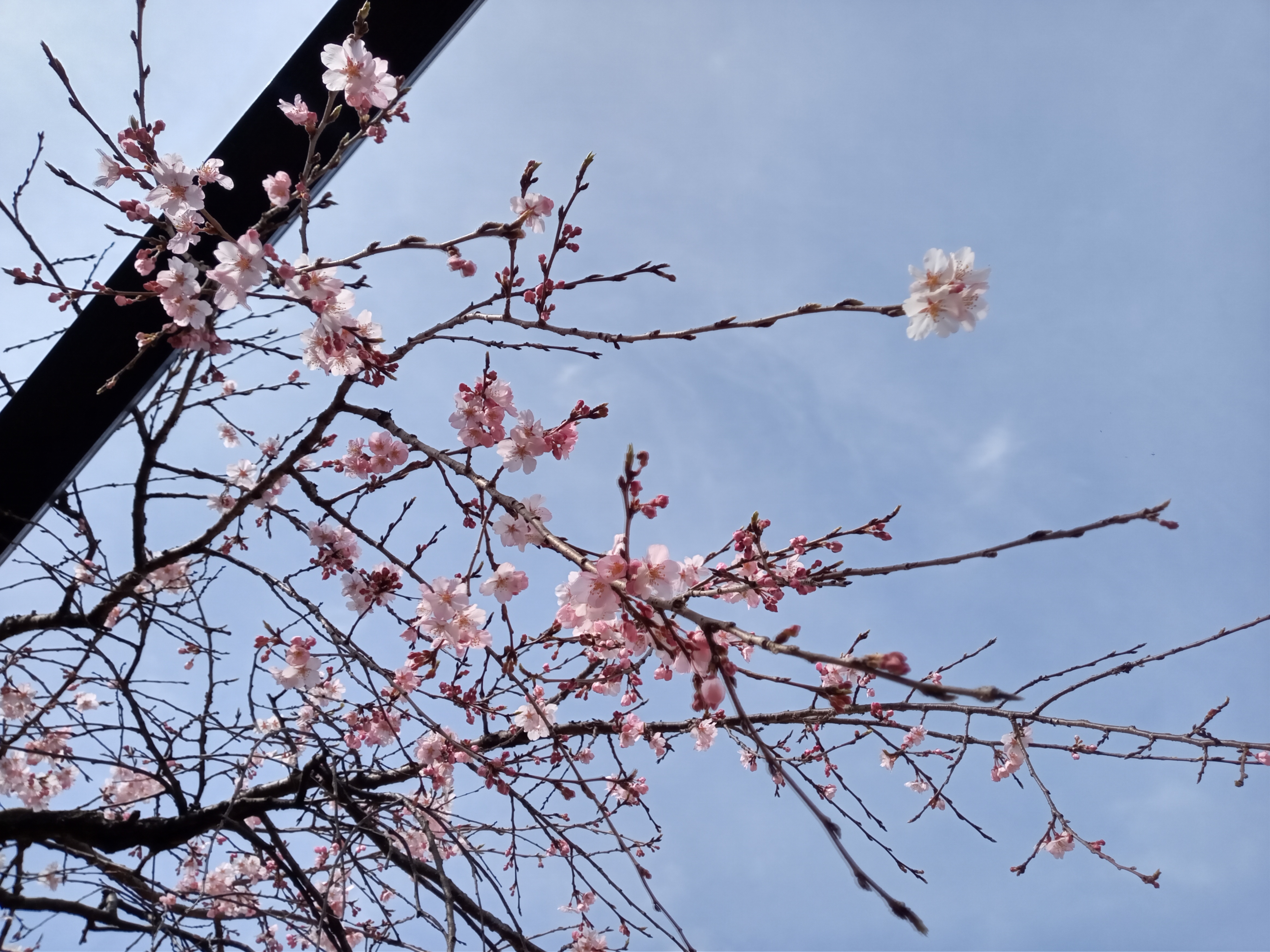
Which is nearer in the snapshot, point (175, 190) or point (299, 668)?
point (175, 190)

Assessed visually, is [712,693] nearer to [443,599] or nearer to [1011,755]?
[443,599]

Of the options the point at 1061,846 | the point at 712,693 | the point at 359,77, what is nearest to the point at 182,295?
the point at 359,77

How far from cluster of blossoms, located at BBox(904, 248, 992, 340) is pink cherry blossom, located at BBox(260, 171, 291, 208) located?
1.92 meters

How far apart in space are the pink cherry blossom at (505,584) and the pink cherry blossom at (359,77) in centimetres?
142

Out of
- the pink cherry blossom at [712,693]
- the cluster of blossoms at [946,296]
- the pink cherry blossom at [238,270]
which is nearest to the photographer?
the pink cherry blossom at [712,693]

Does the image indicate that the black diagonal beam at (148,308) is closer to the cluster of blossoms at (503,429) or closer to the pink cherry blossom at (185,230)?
the pink cherry blossom at (185,230)

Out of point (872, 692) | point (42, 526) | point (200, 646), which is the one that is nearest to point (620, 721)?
point (872, 692)

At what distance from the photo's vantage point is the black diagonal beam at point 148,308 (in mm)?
2275

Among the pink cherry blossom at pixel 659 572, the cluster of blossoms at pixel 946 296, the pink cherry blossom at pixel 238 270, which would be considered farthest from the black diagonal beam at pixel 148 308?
the pink cherry blossom at pixel 659 572

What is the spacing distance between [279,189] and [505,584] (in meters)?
1.46

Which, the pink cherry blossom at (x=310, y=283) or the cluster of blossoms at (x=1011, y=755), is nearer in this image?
the pink cherry blossom at (x=310, y=283)

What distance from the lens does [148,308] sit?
100 inches

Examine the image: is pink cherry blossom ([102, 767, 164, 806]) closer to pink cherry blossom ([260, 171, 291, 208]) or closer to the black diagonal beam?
the black diagonal beam

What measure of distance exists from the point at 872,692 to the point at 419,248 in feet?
10.0
